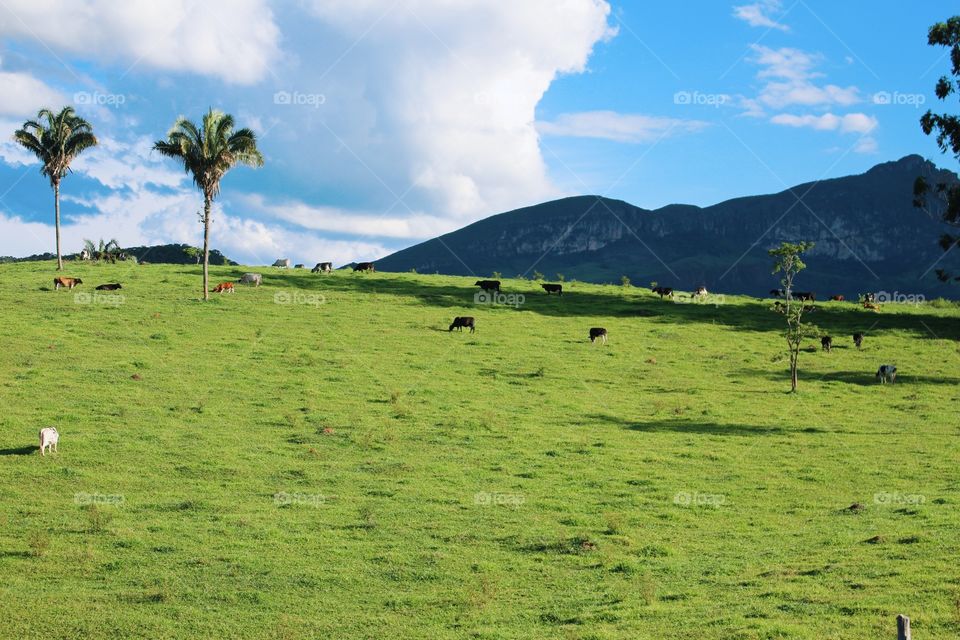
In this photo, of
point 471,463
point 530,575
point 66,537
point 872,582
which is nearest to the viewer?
point 872,582

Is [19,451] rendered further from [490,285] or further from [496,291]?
[490,285]

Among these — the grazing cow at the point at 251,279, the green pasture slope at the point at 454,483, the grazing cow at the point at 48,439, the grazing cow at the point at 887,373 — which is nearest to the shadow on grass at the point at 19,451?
the green pasture slope at the point at 454,483

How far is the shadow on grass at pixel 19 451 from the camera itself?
84.3 feet

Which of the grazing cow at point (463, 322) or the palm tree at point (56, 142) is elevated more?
the palm tree at point (56, 142)

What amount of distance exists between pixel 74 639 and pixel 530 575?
9072 millimetres

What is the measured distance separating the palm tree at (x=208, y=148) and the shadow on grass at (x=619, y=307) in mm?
12960

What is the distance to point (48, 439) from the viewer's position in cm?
2584

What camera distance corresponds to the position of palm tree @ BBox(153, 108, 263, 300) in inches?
2098

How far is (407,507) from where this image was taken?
22531 mm

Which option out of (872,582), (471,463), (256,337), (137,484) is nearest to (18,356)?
(256,337)

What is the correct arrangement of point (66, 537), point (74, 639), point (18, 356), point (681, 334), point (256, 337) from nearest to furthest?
point (74, 639)
point (66, 537)
point (18, 356)
point (256, 337)
point (681, 334)

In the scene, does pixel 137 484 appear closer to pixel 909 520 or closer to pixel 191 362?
pixel 191 362

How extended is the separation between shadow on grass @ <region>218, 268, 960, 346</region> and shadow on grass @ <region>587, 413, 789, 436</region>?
26.1 metres

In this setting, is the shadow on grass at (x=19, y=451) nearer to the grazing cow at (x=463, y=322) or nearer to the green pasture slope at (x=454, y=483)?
the green pasture slope at (x=454, y=483)
